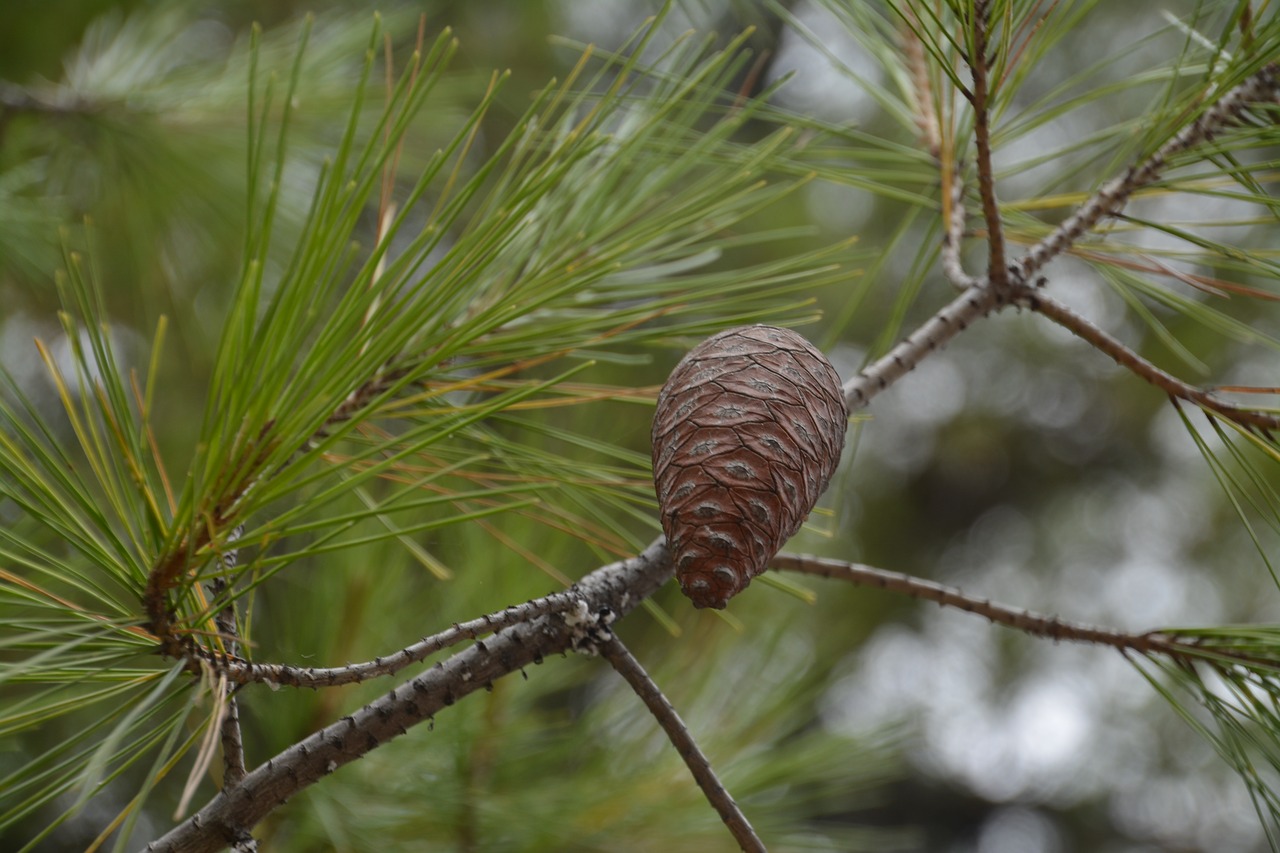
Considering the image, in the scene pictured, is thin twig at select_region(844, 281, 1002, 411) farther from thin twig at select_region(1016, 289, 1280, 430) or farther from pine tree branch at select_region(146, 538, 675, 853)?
pine tree branch at select_region(146, 538, 675, 853)

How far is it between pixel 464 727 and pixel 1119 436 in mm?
1778

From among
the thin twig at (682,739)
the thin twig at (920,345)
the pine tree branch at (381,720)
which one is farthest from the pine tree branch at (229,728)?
the thin twig at (920,345)

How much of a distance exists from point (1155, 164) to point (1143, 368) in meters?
0.11

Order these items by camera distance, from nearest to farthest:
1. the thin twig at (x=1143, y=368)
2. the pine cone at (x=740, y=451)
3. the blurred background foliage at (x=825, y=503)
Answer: the pine cone at (x=740, y=451), the thin twig at (x=1143, y=368), the blurred background foliage at (x=825, y=503)

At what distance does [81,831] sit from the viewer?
1.15 meters

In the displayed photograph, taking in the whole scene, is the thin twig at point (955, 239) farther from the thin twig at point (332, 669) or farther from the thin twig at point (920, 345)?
the thin twig at point (332, 669)

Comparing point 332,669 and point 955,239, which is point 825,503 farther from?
point 332,669

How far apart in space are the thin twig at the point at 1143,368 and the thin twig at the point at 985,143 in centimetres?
2

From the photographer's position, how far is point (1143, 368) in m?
0.47

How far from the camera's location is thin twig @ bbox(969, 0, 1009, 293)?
1.27 feet

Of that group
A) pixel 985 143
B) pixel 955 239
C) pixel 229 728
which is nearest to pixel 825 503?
pixel 955 239

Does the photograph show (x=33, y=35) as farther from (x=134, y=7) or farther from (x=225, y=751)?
(x=225, y=751)

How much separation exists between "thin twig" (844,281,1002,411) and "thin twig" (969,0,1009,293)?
0.01 metres

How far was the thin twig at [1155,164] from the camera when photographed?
500 millimetres
